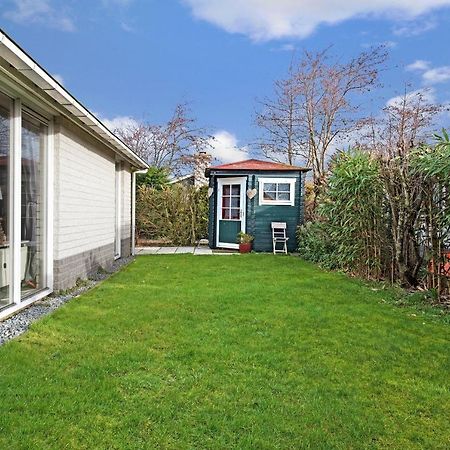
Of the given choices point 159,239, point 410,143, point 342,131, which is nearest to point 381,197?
point 410,143

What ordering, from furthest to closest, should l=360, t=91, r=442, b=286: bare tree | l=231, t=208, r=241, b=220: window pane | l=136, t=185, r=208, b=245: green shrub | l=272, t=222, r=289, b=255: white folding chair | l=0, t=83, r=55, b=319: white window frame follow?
l=136, t=185, r=208, b=245: green shrub → l=231, t=208, r=241, b=220: window pane → l=272, t=222, r=289, b=255: white folding chair → l=360, t=91, r=442, b=286: bare tree → l=0, t=83, r=55, b=319: white window frame

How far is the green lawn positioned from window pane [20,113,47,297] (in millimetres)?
648

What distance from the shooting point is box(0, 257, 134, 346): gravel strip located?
374 cm

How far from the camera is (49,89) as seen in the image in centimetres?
434

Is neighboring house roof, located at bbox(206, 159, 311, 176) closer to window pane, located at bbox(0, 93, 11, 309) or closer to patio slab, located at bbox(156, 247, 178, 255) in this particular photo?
patio slab, located at bbox(156, 247, 178, 255)

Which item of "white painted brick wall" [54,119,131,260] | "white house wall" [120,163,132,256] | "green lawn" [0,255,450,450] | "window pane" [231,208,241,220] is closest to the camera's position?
"green lawn" [0,255,450,450]

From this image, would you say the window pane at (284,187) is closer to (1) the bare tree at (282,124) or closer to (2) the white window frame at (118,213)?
(1) the bare tree at (282,124)

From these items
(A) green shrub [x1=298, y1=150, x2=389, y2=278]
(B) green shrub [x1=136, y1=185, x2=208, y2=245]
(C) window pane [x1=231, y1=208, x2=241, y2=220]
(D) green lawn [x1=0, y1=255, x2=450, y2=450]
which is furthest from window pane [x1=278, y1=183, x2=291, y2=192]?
(D) green lawn [x1=0, y1=255, x2=450, y2=450]

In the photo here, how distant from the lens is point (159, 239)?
13336 mm

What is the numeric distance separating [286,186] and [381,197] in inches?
207

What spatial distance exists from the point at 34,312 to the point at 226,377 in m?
2.68

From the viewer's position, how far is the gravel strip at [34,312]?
374cm

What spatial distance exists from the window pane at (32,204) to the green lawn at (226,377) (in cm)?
65

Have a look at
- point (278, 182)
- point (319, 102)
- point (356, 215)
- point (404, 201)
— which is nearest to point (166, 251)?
point (278, 182)
